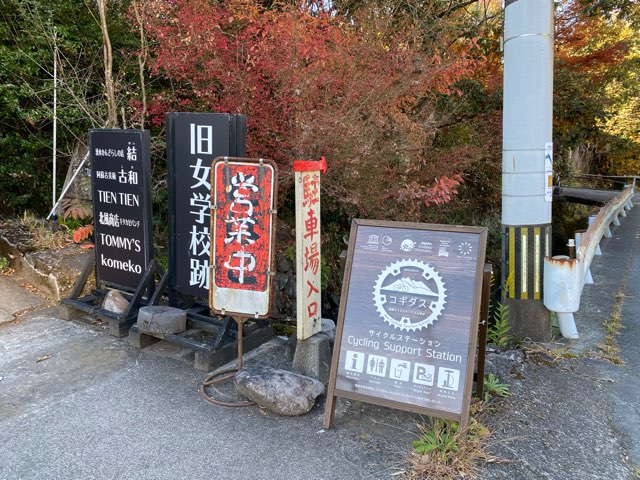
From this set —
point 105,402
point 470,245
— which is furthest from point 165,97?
point 470,245

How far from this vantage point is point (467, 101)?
971 cm

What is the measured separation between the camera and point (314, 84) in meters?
5.96

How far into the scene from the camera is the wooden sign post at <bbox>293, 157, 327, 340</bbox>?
3.85 meters

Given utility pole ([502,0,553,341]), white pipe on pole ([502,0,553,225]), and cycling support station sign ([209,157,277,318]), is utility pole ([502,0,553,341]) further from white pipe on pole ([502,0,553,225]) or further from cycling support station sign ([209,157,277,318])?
cycling support station sign ([209,157,277,318])

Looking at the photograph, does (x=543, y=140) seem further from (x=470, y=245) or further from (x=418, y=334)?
(x=418, y=334)

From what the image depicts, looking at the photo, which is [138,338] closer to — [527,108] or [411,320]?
[411,320]

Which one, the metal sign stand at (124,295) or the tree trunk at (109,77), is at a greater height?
the tree trunk at (109,77)

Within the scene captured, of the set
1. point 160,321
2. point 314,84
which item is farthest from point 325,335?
point 314,84

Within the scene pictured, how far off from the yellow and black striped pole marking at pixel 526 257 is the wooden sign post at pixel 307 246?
1859mm

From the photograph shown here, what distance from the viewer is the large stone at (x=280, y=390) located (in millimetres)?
3506

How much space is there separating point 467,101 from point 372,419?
7.76 m

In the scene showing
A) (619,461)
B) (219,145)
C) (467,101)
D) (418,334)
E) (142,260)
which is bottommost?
(619,461)

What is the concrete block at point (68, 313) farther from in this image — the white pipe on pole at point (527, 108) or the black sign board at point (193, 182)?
the white pipe on pole at point (527, 108)

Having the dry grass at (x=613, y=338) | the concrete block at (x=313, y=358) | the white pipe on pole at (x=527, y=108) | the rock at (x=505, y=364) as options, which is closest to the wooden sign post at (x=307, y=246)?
the concrete block at (x=313, y=358)
